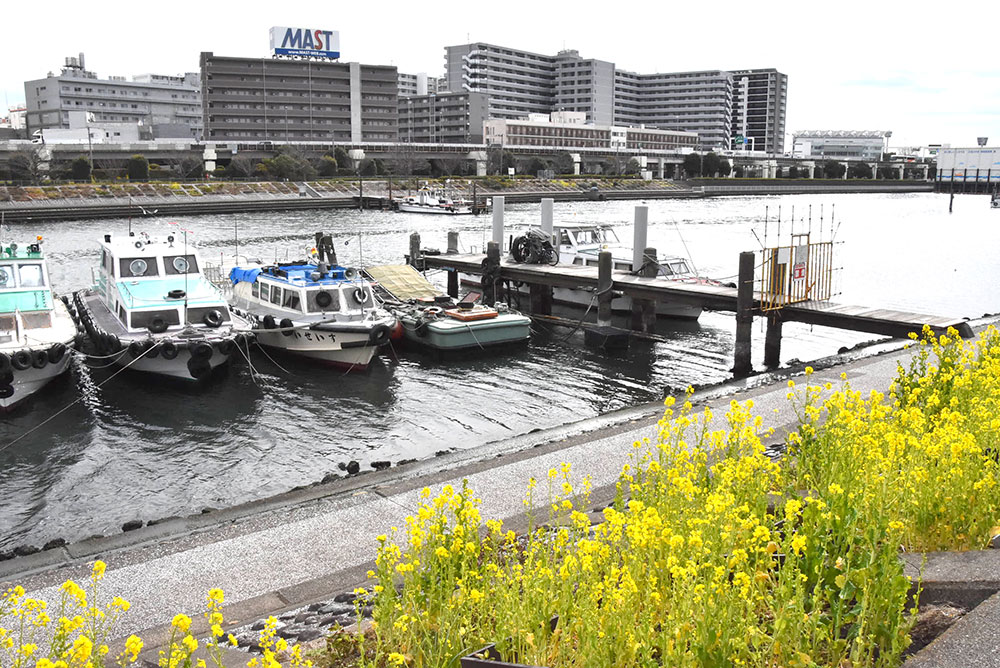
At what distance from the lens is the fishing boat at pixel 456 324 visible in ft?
86.0

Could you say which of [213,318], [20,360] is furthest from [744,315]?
[20,360]

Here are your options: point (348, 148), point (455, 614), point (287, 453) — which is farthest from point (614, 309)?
point (348, 148)

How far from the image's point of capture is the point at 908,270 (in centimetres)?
4850

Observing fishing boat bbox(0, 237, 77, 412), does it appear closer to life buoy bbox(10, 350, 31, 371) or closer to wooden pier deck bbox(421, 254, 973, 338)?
life buoy bbox(10, 350, 31, 371)

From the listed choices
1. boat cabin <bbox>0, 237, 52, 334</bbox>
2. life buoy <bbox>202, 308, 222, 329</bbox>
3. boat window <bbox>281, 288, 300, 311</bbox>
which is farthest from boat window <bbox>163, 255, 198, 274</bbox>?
boat cabin <bbox>0, 237, 52, 334</bbox>

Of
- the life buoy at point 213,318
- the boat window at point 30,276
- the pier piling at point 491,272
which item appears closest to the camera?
the boat window at point 30,276

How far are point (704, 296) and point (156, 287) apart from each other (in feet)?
52.3

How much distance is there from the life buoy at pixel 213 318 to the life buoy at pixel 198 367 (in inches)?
53.9

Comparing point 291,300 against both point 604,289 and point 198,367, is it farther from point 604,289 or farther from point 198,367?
point 604,289

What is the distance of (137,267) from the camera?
25094 millimetres

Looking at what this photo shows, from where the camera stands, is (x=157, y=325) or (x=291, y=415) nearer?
(x=291, y=415)

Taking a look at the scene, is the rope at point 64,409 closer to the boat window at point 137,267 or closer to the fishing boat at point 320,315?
the boat window at point 137,267

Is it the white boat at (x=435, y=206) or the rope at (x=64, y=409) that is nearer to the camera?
the rope at (x=64, y=409)

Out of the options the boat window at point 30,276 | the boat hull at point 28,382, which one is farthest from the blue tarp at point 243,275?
the boat hull at point 28,382
